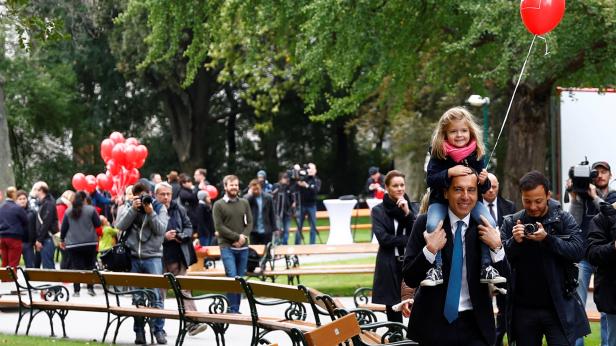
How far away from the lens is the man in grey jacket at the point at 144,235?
14258mm

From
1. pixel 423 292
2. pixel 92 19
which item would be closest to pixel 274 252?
pixel 423 292

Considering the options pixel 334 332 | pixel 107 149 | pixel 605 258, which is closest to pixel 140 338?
pixel 605 258

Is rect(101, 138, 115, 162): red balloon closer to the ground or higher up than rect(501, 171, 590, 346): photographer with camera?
higher up

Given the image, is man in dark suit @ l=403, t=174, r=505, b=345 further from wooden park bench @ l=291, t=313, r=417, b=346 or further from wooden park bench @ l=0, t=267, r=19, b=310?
wooden park bench @ l=0, t=267, r=19, b=310

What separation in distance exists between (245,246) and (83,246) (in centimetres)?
416

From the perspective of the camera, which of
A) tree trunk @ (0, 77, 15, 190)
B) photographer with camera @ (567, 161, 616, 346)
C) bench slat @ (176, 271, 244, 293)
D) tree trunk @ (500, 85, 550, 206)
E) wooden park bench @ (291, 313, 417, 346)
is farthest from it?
tree trunk @ (0, 77, 15, 190)

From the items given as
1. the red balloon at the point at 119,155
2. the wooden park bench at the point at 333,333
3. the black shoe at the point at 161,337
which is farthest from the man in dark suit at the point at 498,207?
the red balloon at the point at 119,155

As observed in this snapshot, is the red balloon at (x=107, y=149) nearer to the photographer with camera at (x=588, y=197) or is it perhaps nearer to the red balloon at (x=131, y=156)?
the red balloon at (x=131, y=156)

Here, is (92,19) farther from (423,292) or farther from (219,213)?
(423,292)

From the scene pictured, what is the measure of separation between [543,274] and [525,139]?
15.7 metres

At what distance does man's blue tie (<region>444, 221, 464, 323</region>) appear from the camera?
22.0 feet

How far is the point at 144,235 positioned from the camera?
14.4 meters

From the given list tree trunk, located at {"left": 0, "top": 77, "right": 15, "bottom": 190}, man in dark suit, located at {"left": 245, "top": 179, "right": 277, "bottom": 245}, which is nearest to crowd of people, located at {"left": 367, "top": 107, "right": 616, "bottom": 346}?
man in dark suit, located at {"left": 245, "top": 179, "right": 277, "bottom": 245}

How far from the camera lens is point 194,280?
12977 mm
